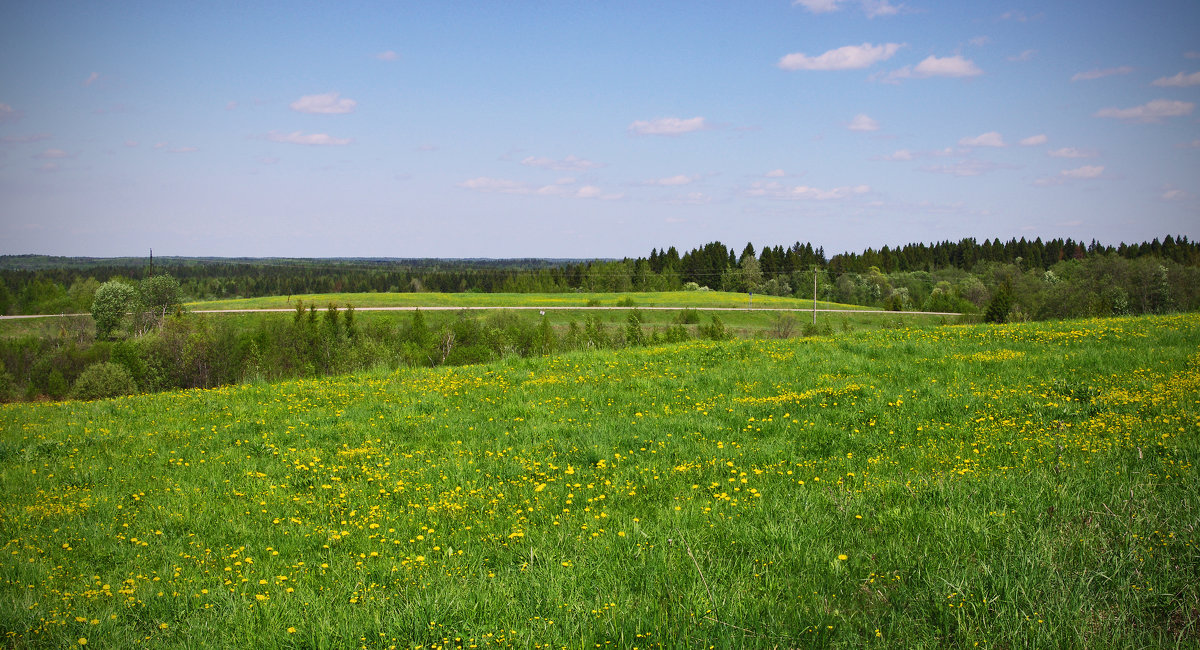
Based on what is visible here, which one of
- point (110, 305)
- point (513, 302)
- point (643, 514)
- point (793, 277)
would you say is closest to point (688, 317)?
point (513, 302)

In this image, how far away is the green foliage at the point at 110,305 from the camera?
86.4 meters

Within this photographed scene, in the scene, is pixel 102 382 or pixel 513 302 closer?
pixel 102 382

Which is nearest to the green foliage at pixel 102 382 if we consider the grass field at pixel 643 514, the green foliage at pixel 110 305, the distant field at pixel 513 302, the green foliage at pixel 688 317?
the green foliage at pixel 110 305

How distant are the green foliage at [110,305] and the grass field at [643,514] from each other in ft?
304

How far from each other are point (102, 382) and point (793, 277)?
127 metres

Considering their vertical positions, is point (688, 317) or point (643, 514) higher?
point (643, 514)

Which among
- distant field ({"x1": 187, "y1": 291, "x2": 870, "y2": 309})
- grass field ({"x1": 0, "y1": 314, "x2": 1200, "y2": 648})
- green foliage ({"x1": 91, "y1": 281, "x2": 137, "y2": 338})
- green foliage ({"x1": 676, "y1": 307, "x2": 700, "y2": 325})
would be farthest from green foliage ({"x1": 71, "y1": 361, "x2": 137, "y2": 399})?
green foliage ({"x1": 676, "y1": 307, "x2": 700, "y2": 325})

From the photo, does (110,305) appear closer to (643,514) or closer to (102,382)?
(102,382)

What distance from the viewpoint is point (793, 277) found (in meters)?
147

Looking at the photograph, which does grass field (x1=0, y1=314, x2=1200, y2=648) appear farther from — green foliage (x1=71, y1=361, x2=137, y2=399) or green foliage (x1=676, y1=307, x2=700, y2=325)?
green foliage (x1=676, y1=307, x2=700, y2=325)

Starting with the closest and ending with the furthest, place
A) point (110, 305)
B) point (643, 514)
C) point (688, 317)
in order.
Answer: point (643, 514) < point (110, 305) < point (688, 317)

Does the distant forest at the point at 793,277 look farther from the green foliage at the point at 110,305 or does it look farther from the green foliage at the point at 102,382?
the green foliage at the point at 102,382

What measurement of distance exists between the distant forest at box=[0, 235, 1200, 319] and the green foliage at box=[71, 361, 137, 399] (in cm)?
4693

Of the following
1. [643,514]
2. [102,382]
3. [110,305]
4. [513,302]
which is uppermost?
[513,302]
